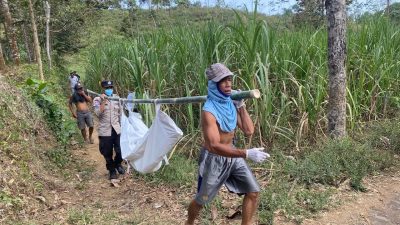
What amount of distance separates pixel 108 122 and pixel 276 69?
2164 millimetres

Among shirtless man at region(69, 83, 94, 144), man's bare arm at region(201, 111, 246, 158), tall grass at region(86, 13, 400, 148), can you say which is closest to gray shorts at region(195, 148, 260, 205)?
man's bare arm at region(201, 111, 246, 158)

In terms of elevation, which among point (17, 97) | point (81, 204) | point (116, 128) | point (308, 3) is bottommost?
point (81, 204)

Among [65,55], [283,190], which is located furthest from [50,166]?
[65,55]

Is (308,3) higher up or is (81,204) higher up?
(308,3)

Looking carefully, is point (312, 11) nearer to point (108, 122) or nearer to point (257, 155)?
point (108, 122)

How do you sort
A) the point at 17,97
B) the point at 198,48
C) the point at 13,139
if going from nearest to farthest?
the point at 13,139
the point at 198,48
the point at 17,97

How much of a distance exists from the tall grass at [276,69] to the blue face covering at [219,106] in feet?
5.01

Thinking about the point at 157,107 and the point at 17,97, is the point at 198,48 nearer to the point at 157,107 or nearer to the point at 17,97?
the point at 157,107

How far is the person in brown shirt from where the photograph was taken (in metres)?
4.96

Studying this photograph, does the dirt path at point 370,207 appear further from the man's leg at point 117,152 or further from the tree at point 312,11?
the tree at point 312,11

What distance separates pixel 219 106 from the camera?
2.79 metres

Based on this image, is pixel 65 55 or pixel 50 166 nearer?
pixel 50 166

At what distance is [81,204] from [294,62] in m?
2.91

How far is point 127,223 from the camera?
354 centimetres
